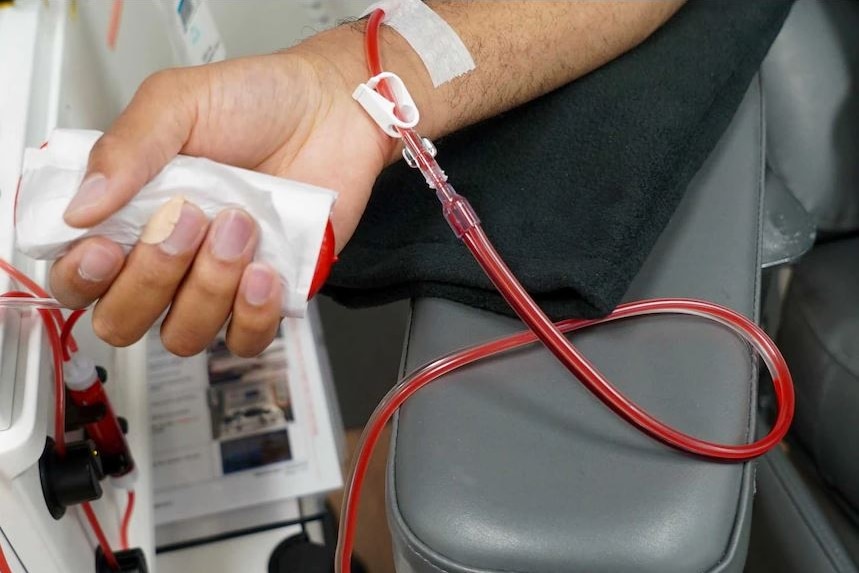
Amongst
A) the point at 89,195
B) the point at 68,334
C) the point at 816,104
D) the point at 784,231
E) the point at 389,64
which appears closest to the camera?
the point at 89,195

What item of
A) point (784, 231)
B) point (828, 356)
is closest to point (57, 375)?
point (784, 231)

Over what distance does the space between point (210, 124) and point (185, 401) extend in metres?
0.43

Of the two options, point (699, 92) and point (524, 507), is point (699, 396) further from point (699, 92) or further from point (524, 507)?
point (699, 92)

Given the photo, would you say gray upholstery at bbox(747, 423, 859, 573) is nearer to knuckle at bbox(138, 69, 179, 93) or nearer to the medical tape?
the medical tape

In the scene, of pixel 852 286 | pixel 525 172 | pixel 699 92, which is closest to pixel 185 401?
pixel 525 172

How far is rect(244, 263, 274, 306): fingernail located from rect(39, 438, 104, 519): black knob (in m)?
0.15

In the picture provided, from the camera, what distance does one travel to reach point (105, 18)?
0.75 m

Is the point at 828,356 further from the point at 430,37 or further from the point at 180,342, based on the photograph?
the point at 180,342

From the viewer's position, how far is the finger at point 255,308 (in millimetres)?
483

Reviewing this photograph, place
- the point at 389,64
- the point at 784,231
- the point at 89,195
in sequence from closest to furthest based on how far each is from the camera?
1. the point at 89,195
2. the point at 389,64
3. the point at 784,231

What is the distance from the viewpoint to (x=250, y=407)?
850 millimetres

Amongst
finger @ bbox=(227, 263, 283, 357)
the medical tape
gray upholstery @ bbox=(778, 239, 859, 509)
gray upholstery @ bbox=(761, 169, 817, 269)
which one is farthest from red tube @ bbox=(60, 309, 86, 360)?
gray upholstery @ bbox=(778, 239, 859, 509)

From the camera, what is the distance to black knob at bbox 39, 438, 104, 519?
48 cm

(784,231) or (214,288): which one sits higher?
(214,288)
